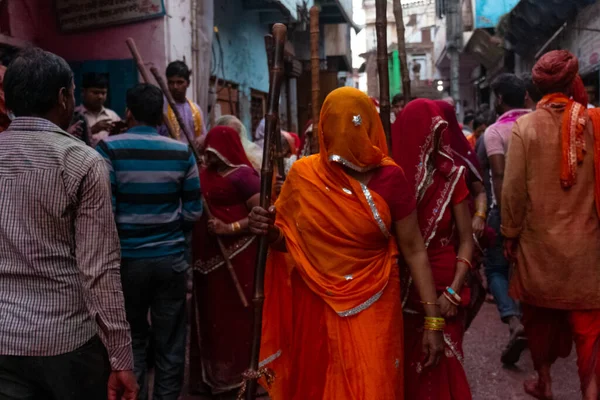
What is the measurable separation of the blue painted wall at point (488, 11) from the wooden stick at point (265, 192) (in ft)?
55.8

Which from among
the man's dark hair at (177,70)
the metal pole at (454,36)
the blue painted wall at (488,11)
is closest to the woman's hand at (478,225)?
the man's dark hair at (177,70)

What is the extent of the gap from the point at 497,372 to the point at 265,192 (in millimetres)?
3094

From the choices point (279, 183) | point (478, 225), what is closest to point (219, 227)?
point (279, 183)

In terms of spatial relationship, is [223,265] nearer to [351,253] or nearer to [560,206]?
[351,253]

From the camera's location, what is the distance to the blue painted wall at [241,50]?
424 inches

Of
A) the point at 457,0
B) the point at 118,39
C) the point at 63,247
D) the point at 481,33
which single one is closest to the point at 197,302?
the point at 63,247

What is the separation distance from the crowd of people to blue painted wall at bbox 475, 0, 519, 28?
14206 mm

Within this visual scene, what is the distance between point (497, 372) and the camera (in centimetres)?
509

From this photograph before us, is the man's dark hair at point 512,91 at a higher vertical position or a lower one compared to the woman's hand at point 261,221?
higher

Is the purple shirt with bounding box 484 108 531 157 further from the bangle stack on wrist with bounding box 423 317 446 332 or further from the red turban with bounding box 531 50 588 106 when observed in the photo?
the bangle stack on wrist with bounding box 423 317 446 332

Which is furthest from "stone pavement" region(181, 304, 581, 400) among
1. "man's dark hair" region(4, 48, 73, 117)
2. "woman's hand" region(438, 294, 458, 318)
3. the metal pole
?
the metal pole

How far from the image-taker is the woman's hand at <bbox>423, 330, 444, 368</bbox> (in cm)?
288

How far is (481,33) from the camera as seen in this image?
19.1m

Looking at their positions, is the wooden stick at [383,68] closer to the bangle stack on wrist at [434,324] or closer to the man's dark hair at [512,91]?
the bangle stack on wrist at [434,324]
